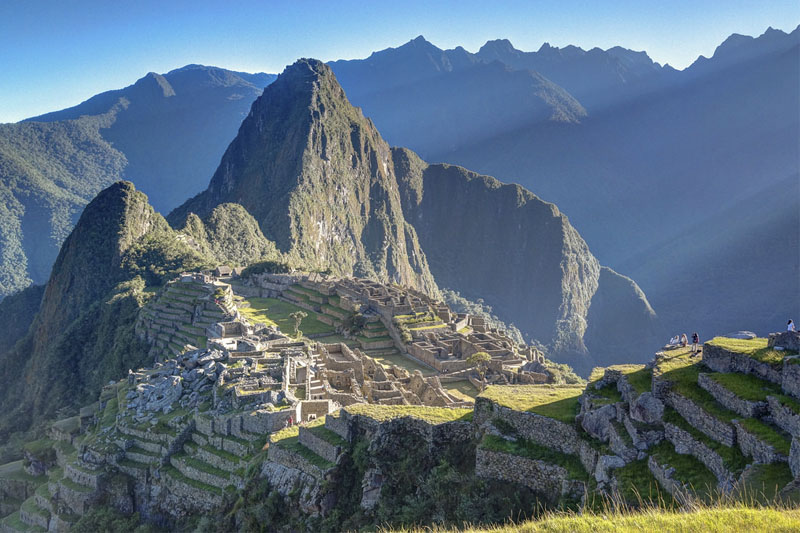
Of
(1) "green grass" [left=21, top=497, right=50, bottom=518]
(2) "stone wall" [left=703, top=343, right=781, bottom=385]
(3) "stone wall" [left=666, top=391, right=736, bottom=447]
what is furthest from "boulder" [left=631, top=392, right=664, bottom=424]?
(1) "green grass" [left=21, top=497, right=50, bottom=518]

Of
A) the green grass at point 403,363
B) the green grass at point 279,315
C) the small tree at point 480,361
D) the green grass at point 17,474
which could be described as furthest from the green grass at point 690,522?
the green grass at point 279,315

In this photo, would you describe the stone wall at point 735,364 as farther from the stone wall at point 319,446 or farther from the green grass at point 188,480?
the green grass at point 188,480

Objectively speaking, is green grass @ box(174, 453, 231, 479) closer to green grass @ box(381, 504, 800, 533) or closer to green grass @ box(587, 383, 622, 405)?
green grass @ box(587, 383, 622, 405)

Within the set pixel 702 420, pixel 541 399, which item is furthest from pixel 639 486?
pixel 541 399

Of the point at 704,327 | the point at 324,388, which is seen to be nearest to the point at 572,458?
the point at 324,388

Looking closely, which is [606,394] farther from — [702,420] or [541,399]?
[702,420]

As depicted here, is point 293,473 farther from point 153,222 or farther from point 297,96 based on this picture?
point 297,96
